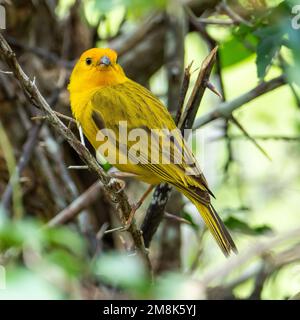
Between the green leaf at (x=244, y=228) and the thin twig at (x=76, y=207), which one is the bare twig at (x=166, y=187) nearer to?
the green leaf at (x=244, y=228)

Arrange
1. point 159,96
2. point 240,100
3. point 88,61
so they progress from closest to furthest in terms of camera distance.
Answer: point 240,100 → point 88,61 → point 159,96

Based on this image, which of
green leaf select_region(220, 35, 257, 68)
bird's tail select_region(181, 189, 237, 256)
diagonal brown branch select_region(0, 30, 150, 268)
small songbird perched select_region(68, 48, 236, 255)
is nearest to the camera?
diagonal brown branch select_region(0, 30, 150, 268)

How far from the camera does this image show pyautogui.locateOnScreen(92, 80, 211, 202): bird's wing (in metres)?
3.63

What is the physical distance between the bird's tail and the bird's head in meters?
1.22

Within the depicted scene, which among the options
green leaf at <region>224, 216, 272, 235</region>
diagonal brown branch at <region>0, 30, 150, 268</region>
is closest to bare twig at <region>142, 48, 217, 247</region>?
diagonal brown branch at <region>0, 30, 150, 268</region>

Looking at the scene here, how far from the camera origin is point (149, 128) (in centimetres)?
386

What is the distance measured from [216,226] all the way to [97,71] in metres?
1.47

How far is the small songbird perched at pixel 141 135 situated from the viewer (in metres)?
3.57

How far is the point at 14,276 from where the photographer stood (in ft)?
7.07

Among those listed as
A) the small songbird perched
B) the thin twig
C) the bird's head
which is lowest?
the thin twig

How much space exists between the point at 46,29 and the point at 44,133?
37.1 inches

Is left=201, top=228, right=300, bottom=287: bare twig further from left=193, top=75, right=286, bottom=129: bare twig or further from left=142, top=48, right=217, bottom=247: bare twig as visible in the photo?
left=193, top=75, right=286, bottom=129: bare twig

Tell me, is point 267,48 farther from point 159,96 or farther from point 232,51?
point 159,96

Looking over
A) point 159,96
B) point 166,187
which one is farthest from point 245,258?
point 159,96
